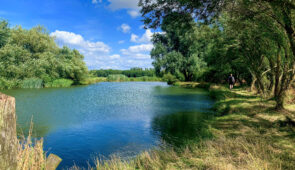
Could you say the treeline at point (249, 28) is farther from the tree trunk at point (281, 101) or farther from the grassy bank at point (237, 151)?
the grassy bank at point (237, 151)

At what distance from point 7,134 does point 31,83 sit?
128 feet

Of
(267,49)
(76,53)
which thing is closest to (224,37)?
(267,49)

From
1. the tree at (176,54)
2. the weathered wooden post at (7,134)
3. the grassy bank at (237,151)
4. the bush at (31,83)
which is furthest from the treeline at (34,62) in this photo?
the weathered wooden post at (7,134)

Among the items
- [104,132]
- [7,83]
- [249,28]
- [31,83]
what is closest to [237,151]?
[104,132]

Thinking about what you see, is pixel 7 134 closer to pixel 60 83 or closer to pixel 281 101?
pixel 281 101

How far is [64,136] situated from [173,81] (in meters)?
40.2

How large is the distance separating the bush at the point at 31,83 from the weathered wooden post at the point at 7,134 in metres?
38.4

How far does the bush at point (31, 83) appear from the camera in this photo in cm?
3466

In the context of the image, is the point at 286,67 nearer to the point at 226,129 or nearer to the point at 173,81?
the point at 226,129

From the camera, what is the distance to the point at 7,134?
2334mm

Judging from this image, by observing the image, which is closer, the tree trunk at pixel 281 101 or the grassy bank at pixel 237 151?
the grassy bank at pixel 237 151

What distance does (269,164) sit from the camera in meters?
4.40

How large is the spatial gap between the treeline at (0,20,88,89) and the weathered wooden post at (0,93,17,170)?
36.4 meters

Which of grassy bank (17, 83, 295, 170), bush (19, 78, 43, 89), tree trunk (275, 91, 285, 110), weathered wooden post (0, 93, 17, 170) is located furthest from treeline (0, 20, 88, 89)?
tree trunk (275, 91, 285, 110)
